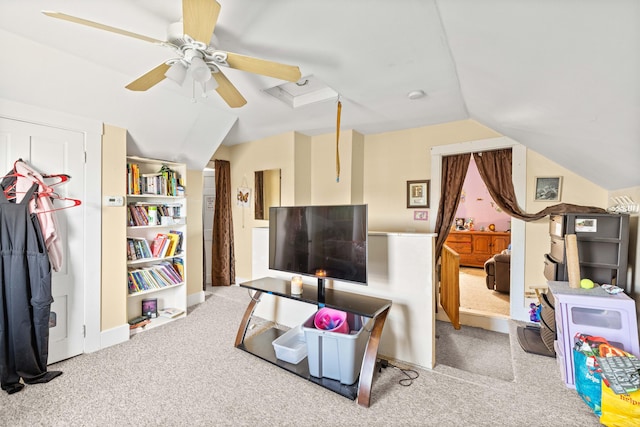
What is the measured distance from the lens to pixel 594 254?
219cm

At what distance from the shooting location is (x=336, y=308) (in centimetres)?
195

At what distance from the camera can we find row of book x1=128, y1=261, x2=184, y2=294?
2867 mm

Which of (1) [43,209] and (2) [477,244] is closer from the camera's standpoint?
(1) [43,209]

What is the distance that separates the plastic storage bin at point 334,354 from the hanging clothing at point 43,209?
2.04 metres

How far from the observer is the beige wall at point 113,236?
8.38 feet

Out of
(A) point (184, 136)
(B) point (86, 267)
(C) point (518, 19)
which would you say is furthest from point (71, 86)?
(C) point (518, 19)

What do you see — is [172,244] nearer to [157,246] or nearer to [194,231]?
[157,246]

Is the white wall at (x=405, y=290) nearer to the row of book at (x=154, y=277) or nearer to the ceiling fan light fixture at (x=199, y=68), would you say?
the ceiling fan light fixture at (x=199, y=68)

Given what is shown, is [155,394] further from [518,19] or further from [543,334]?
[543,334]

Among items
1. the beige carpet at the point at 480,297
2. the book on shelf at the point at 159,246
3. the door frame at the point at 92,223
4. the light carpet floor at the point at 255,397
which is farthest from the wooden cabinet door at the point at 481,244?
the door frame at the point at 92,223

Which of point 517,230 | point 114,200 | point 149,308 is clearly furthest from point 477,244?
point 114,200

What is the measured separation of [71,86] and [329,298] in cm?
267

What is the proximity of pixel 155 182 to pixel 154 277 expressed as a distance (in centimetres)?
106

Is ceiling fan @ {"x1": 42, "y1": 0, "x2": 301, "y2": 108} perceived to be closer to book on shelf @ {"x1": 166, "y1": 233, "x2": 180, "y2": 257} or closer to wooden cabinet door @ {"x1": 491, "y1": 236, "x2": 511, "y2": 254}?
book on shelf @ {"x1": 166, "y1": 233, "x2": 180, "y2": 257}
